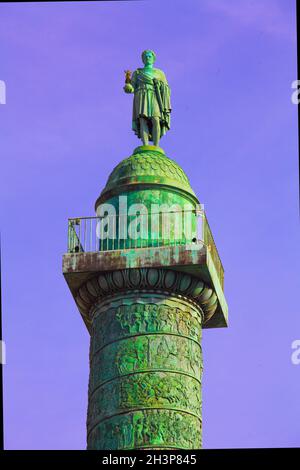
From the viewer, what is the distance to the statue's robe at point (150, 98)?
33000mm

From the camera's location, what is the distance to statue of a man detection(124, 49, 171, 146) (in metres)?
33.0

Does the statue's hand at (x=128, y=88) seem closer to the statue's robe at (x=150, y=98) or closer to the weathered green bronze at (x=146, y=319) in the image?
the statue's robe at (x=150, y=98)

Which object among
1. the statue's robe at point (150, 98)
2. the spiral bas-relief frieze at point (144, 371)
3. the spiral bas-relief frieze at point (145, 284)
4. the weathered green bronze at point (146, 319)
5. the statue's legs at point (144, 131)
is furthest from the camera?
the statue's legs at point (144, 131)

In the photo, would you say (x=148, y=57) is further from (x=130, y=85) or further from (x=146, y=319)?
(x=146, y=319)

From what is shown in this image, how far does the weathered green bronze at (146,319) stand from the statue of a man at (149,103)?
3.50 ft

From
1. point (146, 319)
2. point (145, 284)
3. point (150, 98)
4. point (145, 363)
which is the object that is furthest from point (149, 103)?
point (145, 363)

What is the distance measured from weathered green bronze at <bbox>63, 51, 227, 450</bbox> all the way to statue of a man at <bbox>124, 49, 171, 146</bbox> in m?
1.07

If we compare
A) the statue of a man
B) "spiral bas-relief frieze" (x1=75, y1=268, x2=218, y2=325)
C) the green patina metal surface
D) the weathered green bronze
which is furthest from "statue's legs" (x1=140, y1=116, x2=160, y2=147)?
"spiral bas-relief frieze" (x1=75, y1=268, x2=218, y2=325)

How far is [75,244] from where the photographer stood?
31.3m

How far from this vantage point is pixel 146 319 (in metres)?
30.5

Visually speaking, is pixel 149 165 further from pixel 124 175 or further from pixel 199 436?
pixel 199 436

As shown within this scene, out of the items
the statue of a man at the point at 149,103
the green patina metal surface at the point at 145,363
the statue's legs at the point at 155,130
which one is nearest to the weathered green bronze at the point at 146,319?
the green patina metal surface at the point at 145,363

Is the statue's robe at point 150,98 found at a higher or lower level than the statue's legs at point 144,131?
higher
